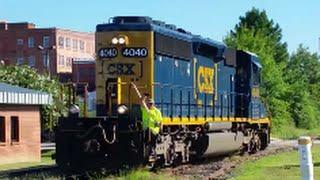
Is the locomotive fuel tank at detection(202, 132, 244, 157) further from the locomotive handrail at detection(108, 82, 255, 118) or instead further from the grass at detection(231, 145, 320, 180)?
the grass at detection(231, 145, 320, 180)

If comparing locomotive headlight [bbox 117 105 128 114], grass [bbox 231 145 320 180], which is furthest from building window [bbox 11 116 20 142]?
locomotive headlight [bbox 117 105 128 114]

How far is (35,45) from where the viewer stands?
387 ft

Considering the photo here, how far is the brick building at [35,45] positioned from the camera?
382 feet

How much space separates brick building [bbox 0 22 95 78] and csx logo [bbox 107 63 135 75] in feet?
315

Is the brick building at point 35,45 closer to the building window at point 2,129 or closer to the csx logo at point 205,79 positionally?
the building window at point 2,129

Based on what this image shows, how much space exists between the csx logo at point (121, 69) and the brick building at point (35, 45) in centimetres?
9608

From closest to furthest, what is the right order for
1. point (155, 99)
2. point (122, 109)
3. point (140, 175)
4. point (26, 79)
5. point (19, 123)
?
point (140, 175)
point (122, 109)
point (155, 99)
point (19, 123)
point (26, 79)

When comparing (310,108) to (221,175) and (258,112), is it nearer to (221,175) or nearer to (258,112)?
(258,112)

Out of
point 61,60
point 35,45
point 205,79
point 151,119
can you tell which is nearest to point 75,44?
point 61,60

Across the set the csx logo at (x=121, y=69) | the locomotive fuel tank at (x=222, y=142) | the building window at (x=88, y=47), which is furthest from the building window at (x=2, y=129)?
the building window at (x=88, y=47)

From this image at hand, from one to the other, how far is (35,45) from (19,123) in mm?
87157

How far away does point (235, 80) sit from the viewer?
27750 millimetres

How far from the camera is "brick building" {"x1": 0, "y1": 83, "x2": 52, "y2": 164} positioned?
30.9 meters

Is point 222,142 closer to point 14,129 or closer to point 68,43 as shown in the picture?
point 14,129
